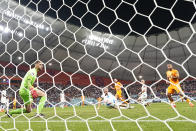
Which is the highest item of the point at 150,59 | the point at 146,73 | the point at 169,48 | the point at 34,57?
the point at 169,48

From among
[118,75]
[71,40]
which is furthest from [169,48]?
[71,40]

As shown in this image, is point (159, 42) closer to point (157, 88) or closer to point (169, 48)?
point (169, 48)

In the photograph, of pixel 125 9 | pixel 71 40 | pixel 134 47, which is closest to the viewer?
pixel 125 9

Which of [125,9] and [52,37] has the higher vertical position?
[125,9]

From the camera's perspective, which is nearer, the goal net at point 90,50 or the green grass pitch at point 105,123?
the green grass pitch at point 105,123

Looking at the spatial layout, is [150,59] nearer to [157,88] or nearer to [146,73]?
[146,73]

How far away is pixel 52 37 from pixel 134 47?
847 cm

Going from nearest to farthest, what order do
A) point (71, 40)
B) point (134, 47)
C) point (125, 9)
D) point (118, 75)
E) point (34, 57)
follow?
point (125, 9) → point (34, 57) → point (71, 40) → point (118, 75) → point (134, 47)

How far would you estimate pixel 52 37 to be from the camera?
14.1 m

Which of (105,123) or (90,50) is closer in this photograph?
(105,123)

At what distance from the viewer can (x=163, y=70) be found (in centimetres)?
1731

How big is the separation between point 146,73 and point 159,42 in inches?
119

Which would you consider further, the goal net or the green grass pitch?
the goal net

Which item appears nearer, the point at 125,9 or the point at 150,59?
the point at 125,9
